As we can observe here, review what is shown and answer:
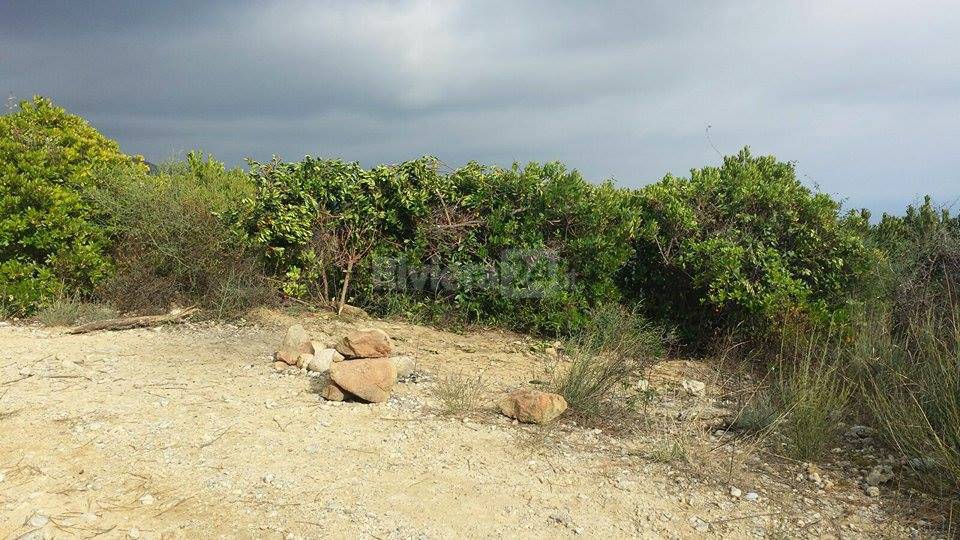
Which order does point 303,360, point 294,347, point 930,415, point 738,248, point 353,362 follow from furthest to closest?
point 738,248
point 294,347
point 303,360
point 353,362
point 930,415

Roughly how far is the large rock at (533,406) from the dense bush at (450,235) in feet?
8.90

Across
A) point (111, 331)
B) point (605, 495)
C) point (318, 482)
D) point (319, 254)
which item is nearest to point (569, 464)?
point (605, 495)

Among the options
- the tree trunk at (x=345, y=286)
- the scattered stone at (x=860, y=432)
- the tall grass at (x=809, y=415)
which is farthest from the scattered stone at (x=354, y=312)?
the scattered stone at (x=860, y=432)

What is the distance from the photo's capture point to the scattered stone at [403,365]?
5.88 metres

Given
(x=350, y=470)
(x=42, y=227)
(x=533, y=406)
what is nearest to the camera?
(x=350, y=470)

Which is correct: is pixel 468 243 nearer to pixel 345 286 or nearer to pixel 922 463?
pixel 345 286

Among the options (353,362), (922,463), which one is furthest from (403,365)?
(922,463)

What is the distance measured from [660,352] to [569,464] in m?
3.53

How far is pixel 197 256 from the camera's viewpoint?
8461mm

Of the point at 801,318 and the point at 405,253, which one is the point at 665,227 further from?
the point at 405,253

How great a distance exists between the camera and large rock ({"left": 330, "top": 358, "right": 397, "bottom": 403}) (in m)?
5.22

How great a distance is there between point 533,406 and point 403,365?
1370 mm

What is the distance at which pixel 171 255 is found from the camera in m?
8.38

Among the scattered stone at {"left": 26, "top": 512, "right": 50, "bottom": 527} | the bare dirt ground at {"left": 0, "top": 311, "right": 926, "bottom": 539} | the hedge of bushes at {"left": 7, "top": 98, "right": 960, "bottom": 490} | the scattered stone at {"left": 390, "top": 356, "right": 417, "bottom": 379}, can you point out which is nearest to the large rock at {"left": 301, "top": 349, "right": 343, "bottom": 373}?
the bare dirt ground at {"left": 0, "top": 311, "right": 926, "bottom": 539}
